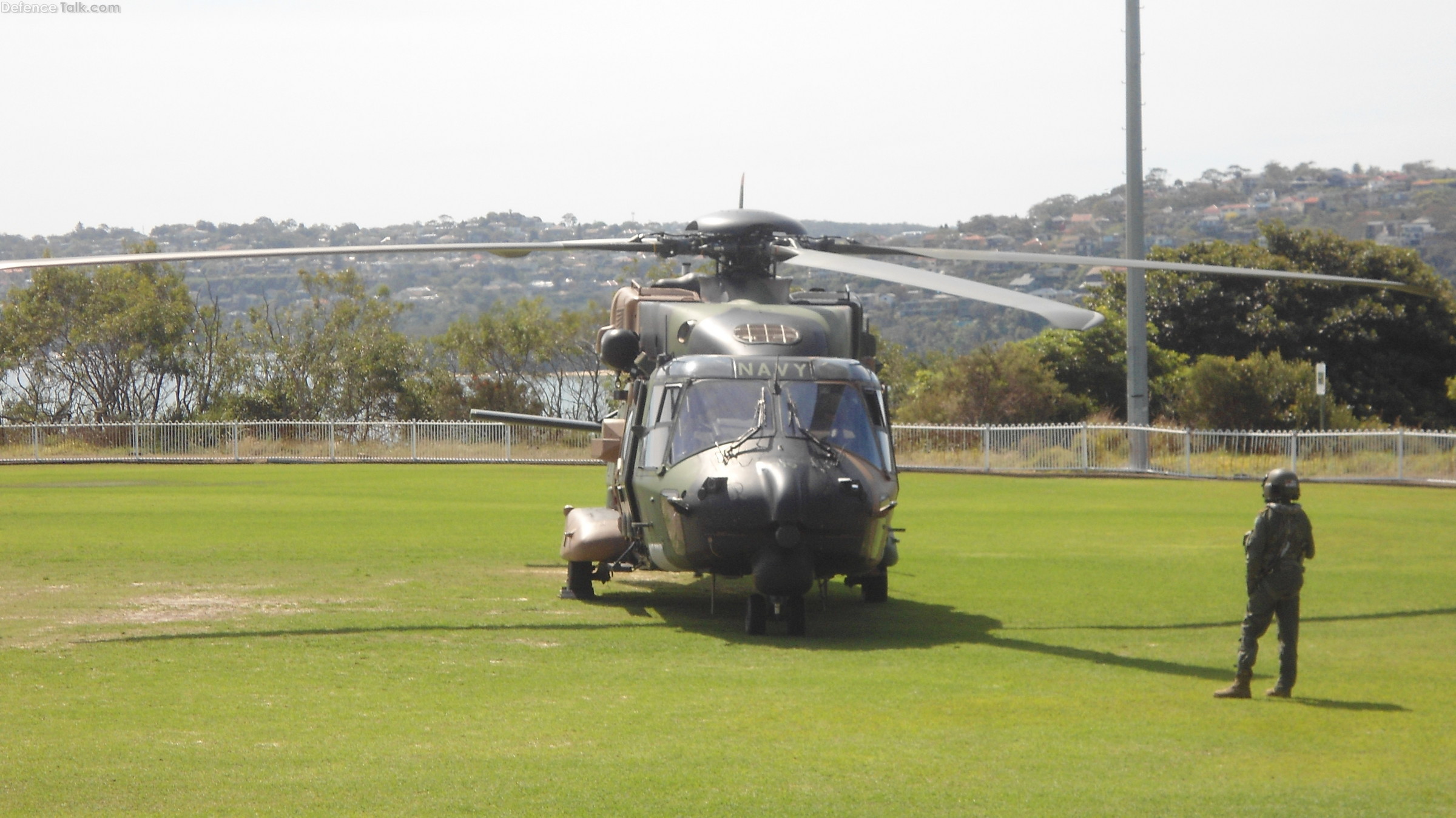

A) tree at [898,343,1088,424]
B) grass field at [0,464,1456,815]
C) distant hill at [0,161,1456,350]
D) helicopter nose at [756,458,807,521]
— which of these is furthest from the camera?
distant hill at [0,161,1456,350]

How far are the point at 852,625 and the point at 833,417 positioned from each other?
A: 1.97m

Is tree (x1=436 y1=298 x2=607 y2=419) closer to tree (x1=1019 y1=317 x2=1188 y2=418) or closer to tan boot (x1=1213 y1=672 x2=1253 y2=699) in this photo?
tree (x1=1019 y1=317 x2=1188 y2=418)

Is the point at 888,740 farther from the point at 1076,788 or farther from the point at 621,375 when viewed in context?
the point at 621,375

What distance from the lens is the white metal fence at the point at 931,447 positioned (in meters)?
29.5

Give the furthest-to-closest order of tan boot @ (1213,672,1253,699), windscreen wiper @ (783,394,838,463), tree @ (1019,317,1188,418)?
tree @ (1019,317,1188,418) < windscreen wiper @ (783,394,838,463) < tan boot @ (1213,672,1253,699)

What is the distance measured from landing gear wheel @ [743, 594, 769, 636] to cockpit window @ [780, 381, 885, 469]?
140 cm

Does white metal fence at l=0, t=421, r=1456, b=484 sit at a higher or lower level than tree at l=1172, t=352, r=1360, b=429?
lower

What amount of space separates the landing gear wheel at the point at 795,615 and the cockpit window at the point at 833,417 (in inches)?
50.5

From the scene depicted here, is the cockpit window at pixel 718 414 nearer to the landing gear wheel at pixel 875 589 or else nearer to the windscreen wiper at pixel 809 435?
the windscreen wiper at pixel 809 435

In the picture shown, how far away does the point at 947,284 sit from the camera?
9695mm

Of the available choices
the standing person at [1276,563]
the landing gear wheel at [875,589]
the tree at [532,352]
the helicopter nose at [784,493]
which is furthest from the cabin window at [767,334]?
the tree at [532,352]

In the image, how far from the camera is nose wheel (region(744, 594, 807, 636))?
11.3 metres

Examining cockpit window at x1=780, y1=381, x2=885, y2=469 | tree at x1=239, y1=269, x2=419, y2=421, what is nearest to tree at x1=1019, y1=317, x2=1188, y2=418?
tree at x1=239, y1=269, x2=419, y2=421

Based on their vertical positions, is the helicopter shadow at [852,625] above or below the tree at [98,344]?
below
